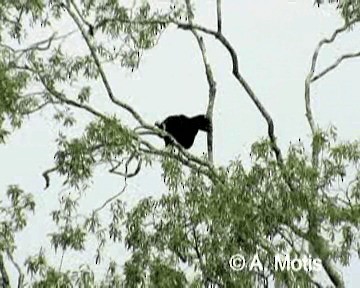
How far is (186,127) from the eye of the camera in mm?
13602

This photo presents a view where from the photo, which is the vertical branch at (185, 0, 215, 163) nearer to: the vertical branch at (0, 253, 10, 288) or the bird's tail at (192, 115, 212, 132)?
the bird's tail at (192, 115, 212, 132)

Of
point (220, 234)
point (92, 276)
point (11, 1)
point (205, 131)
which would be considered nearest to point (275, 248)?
point (220, 234)

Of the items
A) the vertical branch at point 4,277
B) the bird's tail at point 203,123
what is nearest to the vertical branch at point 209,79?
the bird's tail at point 203,123

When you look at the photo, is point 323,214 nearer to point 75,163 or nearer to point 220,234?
point 220,234

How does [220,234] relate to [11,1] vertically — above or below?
below

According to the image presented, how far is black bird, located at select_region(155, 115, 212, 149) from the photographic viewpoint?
13617 millimetres

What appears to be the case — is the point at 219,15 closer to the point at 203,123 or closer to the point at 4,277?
the point at 203,123

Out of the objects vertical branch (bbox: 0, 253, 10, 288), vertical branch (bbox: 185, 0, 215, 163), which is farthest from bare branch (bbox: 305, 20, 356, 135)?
vertical branch (bbox: 0, 253, 10, 288)

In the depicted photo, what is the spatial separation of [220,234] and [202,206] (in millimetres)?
332

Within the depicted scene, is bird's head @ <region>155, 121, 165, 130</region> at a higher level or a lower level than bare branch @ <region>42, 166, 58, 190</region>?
higher

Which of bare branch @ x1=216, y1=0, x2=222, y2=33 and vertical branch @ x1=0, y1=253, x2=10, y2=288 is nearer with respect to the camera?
vertical branch @ x1=0, y1=253, x2=10, y2=288

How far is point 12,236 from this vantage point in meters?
13.6

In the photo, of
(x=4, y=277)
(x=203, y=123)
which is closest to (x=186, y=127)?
(x=203, y=123)

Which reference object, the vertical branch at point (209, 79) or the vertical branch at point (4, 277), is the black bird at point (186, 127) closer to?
the vertical branch at point (209, 79)
